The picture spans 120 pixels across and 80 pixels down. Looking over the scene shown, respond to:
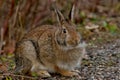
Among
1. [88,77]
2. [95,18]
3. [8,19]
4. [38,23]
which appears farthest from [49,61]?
[95,18]

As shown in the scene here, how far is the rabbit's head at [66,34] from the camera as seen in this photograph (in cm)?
511

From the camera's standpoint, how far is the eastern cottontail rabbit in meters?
5.36

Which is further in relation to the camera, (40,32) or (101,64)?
(101,64)

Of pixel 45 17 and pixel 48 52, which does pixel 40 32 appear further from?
pixel 45 17

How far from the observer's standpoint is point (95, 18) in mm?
9602

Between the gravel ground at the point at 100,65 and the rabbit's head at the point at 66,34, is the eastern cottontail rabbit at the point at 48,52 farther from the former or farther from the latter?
the gravel ground at the point at 100,65

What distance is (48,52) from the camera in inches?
221

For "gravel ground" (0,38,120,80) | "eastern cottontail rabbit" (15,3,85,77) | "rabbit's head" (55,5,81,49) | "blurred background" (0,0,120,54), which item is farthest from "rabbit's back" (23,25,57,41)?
"blurred background" (0,0,120,54)

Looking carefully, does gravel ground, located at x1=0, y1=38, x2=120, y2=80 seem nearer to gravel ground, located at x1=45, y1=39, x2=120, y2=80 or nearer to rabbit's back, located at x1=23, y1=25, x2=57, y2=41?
gravel ground, located at x1=45, y1=39, x2=120, y2=80

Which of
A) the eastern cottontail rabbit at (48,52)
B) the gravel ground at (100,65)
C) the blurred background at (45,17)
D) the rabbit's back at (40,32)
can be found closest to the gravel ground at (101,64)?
the gravel ground at (100,65)

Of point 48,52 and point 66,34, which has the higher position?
point 66,34

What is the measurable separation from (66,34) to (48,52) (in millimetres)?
542

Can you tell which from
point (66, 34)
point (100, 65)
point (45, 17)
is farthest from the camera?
point (45, 17)

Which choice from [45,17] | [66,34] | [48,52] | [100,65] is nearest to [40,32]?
[48,52]
